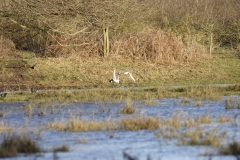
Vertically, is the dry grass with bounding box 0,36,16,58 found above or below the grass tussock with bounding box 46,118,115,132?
above

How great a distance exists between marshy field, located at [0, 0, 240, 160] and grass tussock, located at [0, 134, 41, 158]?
0.02m

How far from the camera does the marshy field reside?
10.3m

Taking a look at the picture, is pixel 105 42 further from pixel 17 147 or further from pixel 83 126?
pixel 17 147

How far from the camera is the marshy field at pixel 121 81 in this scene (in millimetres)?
10336

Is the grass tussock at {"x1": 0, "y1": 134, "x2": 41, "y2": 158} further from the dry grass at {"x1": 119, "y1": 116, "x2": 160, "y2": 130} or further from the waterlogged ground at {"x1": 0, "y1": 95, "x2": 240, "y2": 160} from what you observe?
the dry grass at {"x1": 119, "y1": 116, "x2": 160, "y2": 130}

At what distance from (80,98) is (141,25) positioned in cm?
1327

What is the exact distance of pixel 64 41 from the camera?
92.3 feet

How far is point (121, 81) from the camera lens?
25.0 metres

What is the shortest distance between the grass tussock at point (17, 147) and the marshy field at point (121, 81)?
0.07ft

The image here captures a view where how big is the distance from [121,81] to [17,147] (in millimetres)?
15330

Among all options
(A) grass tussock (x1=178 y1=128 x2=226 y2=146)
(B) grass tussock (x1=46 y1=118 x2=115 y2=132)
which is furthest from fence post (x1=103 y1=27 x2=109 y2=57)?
(A) grass tussock (x1=178 y1=128 x2=226 y2=146)

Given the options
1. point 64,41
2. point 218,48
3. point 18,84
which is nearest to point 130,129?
point 18,84

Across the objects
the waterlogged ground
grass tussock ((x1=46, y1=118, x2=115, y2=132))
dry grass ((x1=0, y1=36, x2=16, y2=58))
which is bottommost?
the waterlogged ground

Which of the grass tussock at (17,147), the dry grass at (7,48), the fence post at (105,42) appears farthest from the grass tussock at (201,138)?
the dry grass at (7,48)
